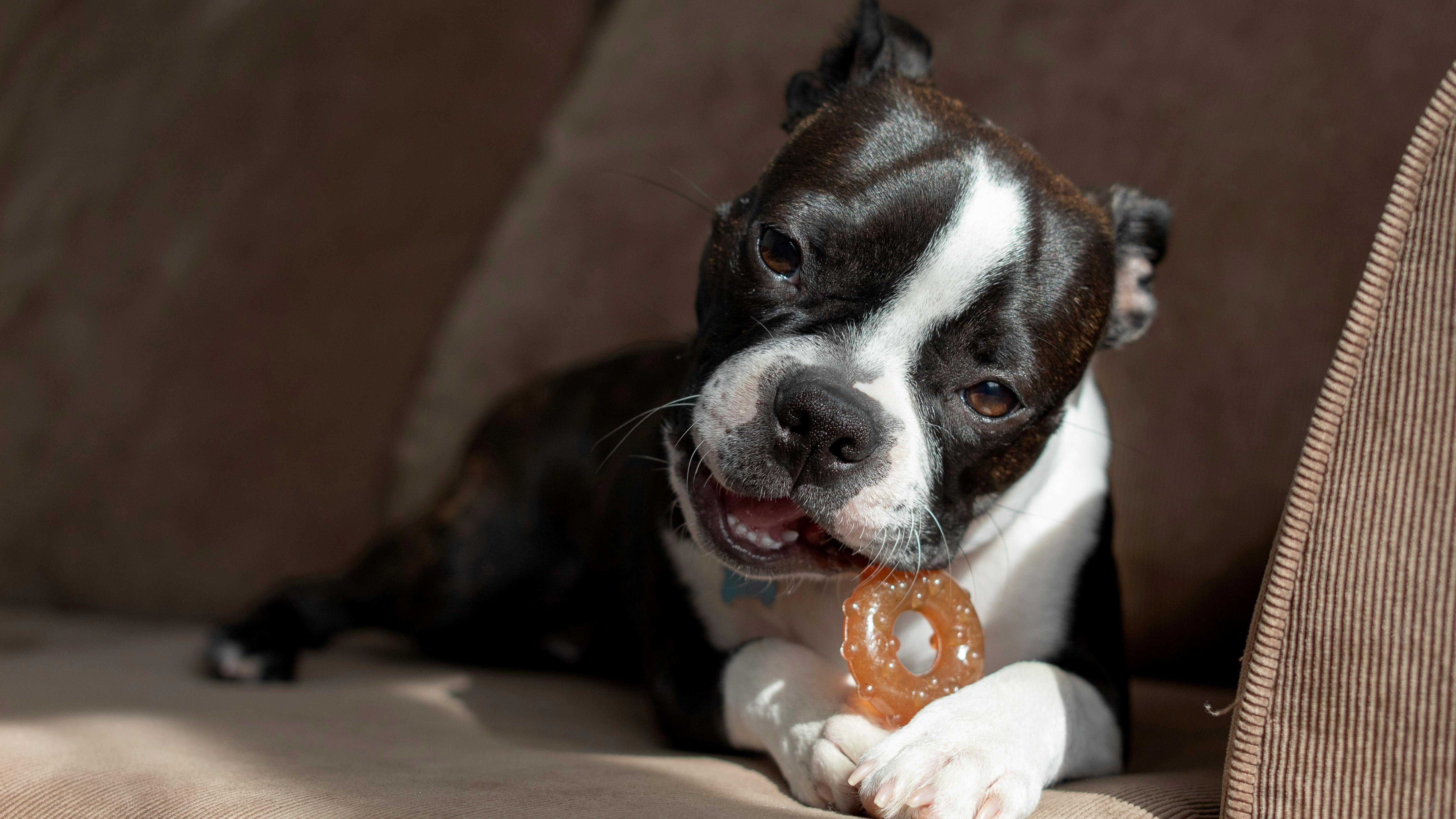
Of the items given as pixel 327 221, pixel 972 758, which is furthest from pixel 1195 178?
pixel 327 221

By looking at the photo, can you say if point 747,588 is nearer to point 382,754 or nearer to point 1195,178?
point 382,754

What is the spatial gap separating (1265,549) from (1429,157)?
1477mm

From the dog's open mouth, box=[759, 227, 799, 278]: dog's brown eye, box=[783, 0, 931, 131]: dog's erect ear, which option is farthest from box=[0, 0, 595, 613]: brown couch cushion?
the dog's open mouth

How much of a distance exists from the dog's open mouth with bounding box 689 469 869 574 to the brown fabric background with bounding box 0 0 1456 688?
137 cm

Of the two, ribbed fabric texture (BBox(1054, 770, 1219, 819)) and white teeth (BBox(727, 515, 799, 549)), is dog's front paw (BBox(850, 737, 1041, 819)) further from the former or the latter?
white teeth (BBox(727, 515, 799, 549))

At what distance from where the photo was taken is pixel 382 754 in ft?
5.95

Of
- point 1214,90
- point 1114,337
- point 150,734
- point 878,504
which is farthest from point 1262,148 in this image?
point 150,734

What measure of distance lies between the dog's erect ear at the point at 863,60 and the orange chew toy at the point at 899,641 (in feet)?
3.33

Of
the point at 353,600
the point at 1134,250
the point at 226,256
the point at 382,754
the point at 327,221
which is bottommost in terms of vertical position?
the point at 353,600

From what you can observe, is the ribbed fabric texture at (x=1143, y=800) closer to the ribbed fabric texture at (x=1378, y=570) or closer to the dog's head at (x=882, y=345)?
the ribbed fabric texture at (x=1378, y=570)

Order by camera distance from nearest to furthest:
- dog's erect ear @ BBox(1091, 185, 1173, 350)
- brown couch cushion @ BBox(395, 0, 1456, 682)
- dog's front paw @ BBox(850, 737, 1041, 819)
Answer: dog's front paw @ BBox(850, 737, 1041, 819)
dog's erect ear @ BBox(1091, 185, 1173, 350)
brown couch cushion @ BBox(395, 0, 1456, 682)

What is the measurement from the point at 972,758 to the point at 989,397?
608mm

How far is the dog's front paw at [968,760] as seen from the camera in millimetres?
1414

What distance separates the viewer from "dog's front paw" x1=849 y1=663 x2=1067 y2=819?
141cm
